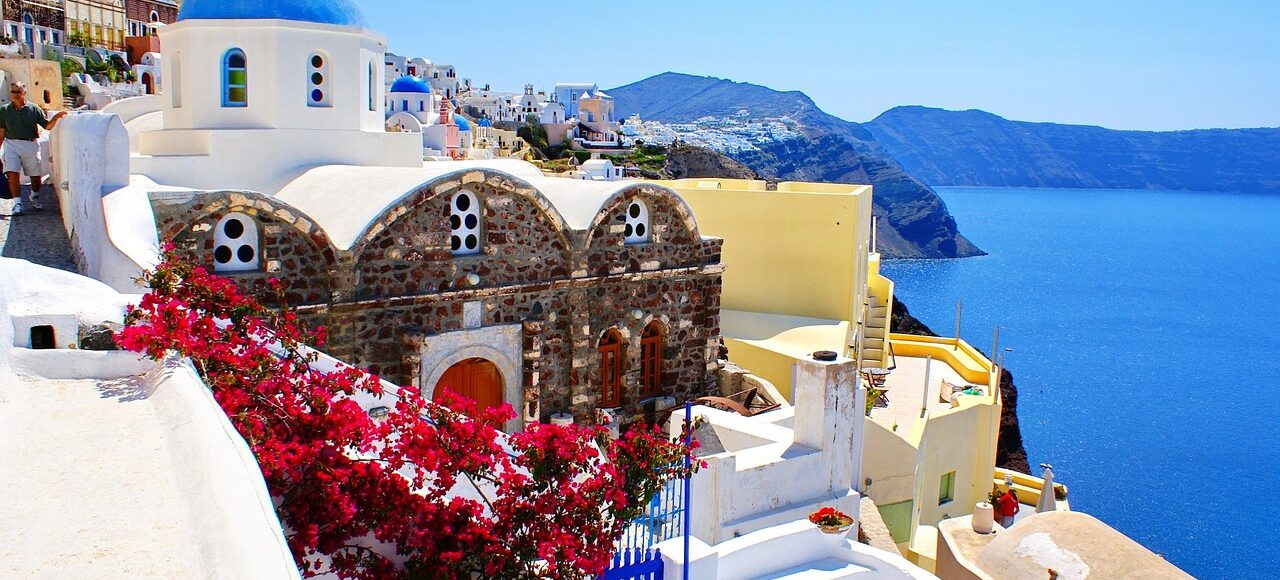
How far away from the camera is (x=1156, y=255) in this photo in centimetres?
12812

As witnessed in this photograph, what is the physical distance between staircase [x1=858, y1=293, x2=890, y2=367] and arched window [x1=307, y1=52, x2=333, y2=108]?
1094 centimetres

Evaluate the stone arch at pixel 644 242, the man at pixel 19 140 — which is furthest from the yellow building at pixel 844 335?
the man at pixel 19 140

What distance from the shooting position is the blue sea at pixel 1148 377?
1371 inches

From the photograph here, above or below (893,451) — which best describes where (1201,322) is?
below

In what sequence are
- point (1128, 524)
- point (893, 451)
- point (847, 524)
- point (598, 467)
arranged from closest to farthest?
1. point (598, 467)
2. point (847, 524)
3. point (893, 451)
4. point (1128, 524)

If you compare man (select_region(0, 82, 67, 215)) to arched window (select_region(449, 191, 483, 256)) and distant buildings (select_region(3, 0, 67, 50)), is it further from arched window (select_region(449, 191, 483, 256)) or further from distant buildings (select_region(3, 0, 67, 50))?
distant buildings (select_region(3, 0, 67, 50))

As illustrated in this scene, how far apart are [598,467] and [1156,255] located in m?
139

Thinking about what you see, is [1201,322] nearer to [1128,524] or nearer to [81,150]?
[1128,524]

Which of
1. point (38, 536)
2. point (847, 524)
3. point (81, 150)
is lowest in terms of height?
point (847, 524)

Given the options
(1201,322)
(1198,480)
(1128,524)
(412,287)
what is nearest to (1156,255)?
(1201,322)

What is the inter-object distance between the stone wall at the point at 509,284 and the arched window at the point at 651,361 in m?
0.08

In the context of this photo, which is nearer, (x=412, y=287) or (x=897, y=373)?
(x=412, y=287)

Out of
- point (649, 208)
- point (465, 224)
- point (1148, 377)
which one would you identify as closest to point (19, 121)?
point (465, 224)

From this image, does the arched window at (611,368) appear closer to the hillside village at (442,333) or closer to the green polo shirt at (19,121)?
the hillside village at (442,333)
